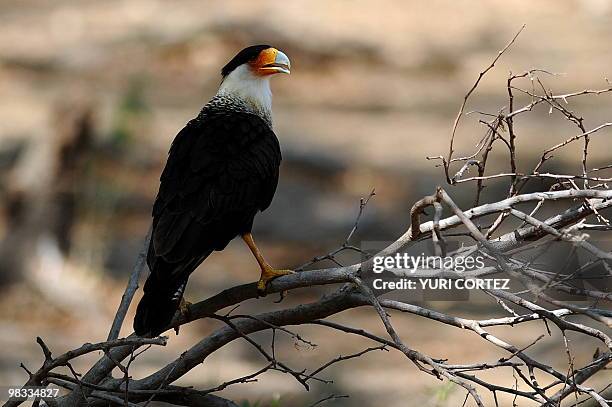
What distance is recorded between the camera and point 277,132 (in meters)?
11.3

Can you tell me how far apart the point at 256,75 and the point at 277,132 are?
697 centimetres

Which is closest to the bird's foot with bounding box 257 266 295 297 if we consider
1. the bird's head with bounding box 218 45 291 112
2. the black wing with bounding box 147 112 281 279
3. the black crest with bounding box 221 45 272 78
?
the black wing with bounding box 147 112 281 279

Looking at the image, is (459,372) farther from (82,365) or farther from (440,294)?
(82,365)

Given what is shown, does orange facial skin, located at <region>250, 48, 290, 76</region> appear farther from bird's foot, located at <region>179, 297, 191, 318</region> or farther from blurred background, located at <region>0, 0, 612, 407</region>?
blurred background, located at <region>0, 0, 612, 407</region>

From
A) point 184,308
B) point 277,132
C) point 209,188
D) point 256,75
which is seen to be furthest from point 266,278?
point 277,132

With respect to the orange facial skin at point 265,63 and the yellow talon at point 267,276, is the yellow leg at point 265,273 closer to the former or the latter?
the yellow talon at point 267,276

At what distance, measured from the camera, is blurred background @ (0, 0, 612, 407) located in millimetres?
8477

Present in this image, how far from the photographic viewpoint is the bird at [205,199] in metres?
3.20

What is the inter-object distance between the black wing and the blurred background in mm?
2385

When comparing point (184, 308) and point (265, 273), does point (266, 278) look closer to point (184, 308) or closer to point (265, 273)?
point (265, 273)

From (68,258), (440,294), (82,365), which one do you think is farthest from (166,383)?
(68,258)

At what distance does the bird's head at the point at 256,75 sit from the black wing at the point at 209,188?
1.04ft

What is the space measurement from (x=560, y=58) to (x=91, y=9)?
21.0 ft

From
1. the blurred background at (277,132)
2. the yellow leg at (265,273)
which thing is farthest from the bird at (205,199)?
the blurred background at (277,132)
